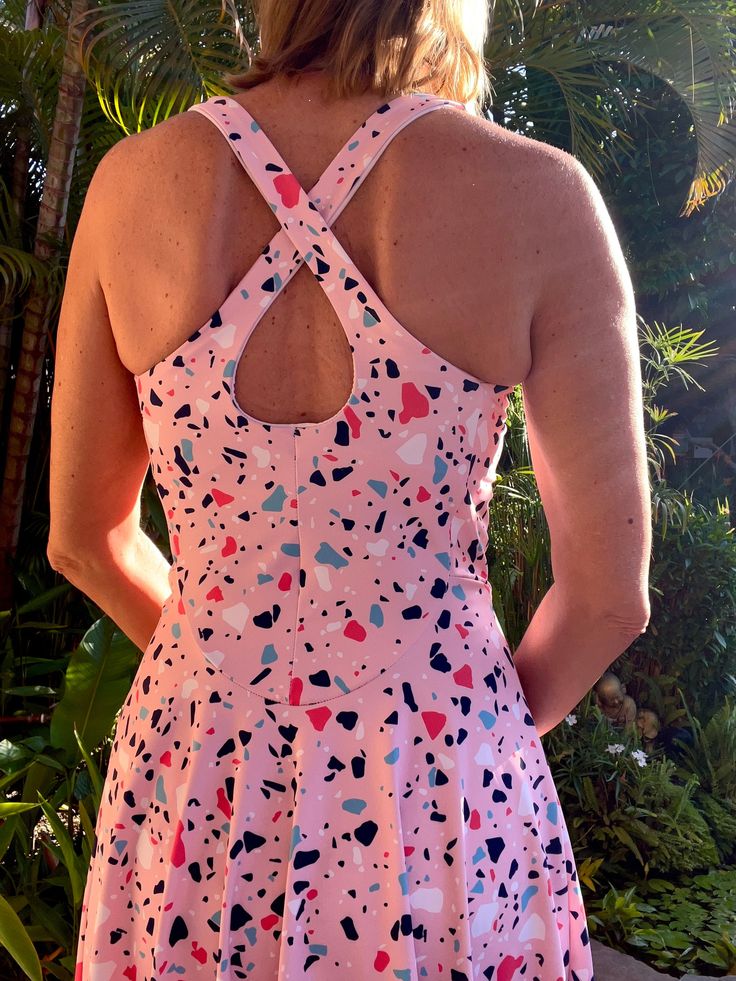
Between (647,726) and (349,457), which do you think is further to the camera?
(647,726)

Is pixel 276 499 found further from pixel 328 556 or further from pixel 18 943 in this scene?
pixel 18 943

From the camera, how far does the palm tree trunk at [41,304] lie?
120 inches

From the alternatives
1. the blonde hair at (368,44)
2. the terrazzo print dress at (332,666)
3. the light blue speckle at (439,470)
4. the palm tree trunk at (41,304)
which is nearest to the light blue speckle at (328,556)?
the terrazzo print dress at (332,666)

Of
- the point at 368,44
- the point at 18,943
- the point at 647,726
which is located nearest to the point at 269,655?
the point at 368,44

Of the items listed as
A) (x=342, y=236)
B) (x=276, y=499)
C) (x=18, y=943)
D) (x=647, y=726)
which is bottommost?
(x=647, y=726)

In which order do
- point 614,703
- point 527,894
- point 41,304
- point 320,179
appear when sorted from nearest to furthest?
point 320,179
point 527,894
point 41,304
point 614,703

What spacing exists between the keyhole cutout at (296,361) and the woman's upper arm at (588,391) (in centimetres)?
21

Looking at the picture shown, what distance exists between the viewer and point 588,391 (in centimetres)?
95

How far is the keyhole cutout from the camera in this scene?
916 mm

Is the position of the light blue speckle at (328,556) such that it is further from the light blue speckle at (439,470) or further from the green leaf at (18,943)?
the green leaf at (18,943)

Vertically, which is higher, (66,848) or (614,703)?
(66,848)

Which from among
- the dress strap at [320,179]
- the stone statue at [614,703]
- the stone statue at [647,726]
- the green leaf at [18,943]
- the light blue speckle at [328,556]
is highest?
the dress strap at [320,179]

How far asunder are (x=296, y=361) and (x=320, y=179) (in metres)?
0.18

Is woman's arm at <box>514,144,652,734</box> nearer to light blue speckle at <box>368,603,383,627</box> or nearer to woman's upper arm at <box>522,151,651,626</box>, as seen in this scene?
woman's upper arm at <box>522,151,651,626</box>
